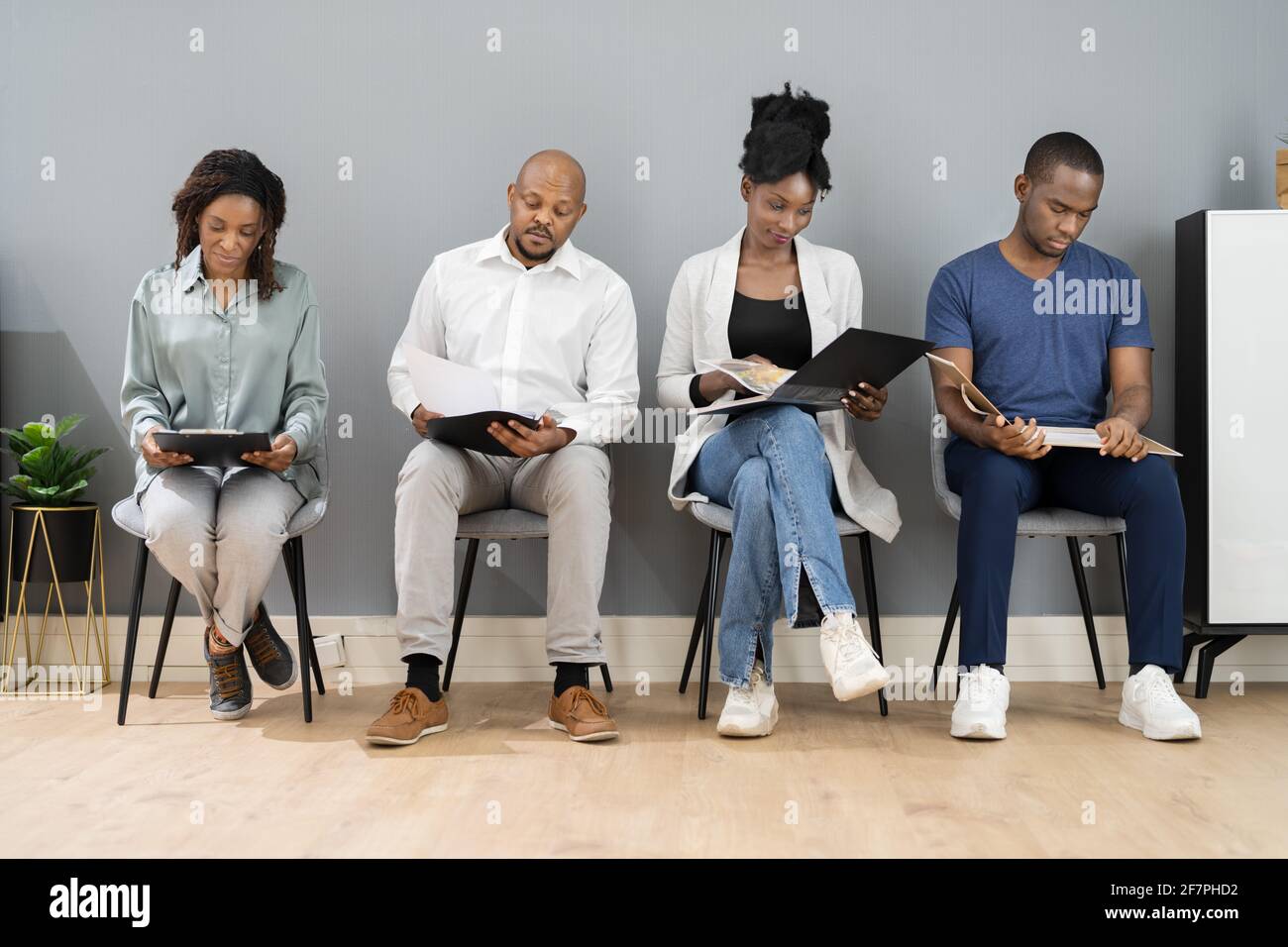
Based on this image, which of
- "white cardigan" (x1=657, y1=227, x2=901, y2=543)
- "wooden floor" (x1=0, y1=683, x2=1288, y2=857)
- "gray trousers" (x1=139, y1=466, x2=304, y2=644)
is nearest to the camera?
"wooden floor" (x1=0, y1=683, x2=1288, y2=857)

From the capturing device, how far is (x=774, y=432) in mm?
2303

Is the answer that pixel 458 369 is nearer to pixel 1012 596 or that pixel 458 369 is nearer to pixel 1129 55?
pixel 1012 596

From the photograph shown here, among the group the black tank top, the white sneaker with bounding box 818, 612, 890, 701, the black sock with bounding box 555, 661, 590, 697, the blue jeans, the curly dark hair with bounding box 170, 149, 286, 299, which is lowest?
the black sock with bounding box 555, 661, 590, 697

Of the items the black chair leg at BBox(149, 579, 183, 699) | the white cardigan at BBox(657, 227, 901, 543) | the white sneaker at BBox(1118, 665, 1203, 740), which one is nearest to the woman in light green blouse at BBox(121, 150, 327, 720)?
the black chair leg at BBox(149, 579, 183, 699)

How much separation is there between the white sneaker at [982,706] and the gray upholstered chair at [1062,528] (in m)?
0.31

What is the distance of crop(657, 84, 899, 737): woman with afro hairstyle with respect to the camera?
223cm

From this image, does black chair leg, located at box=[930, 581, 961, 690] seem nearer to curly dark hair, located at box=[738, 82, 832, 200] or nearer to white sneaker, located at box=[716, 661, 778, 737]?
white sneaker, located at box=[716, 661, 778, 737]

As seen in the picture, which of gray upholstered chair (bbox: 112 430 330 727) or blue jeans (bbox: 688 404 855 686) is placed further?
gray upholstered chair (bbox: 112 430 330 727)

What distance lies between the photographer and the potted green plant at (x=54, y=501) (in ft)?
9.02

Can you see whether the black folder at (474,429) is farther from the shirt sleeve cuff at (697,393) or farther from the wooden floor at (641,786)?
the wooden floor at (641,786)

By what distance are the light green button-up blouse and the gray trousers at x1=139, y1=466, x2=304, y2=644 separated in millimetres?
131

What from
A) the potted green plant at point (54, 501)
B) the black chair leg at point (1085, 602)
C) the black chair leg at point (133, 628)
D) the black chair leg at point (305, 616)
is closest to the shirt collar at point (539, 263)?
the black chair leg at point (305, 616)

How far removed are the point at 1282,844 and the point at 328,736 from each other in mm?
1709
